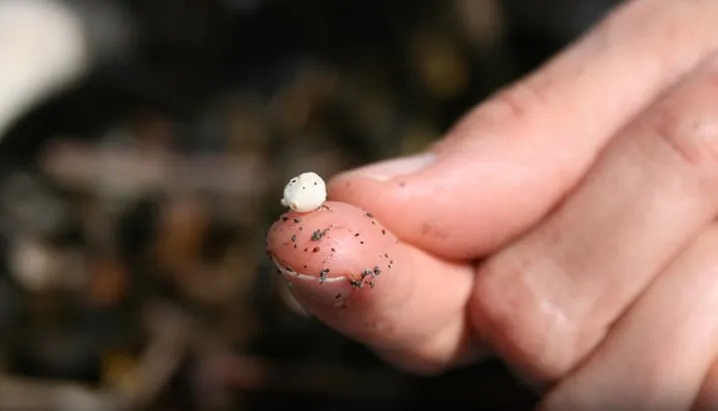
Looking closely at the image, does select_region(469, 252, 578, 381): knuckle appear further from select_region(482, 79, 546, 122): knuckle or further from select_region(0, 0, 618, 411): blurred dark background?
select_region(0, 0, 618, 411): blurred dark background

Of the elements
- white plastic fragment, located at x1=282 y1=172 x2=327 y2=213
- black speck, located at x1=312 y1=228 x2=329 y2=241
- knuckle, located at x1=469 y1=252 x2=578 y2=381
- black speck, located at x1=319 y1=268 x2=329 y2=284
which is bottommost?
knuckle, located at x1=469 y1=252 x2=578 y2=381

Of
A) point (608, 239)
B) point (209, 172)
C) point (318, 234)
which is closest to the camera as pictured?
point (318, 234)

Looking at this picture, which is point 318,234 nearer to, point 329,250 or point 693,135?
point 329,250

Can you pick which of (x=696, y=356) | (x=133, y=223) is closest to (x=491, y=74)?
(x=133, y=223)

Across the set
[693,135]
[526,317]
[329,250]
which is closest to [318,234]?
[329,250]

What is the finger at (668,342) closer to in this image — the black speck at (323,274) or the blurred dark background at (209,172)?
the black speck at (323,274)

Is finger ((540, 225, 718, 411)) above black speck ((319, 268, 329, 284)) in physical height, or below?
below

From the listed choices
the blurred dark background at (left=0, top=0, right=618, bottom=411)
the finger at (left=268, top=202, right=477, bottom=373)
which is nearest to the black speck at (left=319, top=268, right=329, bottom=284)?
the finger at (left=268, top=202, right=477, bottom=373)
